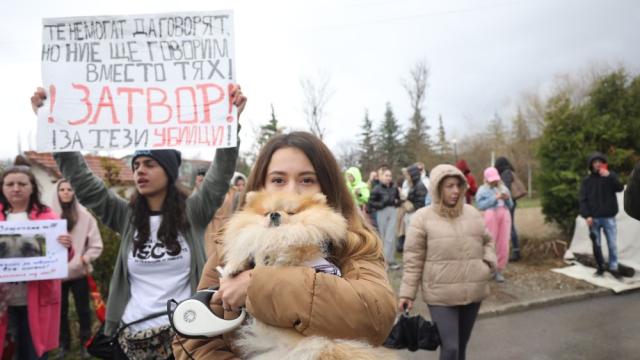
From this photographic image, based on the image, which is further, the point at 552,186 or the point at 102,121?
the point at 552,186

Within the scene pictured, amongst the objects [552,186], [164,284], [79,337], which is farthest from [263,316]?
[552,186]

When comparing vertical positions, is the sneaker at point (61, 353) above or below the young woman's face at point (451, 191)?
below

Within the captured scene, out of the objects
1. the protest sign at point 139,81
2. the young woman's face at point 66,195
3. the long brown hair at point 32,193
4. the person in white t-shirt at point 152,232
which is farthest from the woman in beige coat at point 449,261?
the young woman's face at point 66,195

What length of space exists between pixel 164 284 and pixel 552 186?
336 inches

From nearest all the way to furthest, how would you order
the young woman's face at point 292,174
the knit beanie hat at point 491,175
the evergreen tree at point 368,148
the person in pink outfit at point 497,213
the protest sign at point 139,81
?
the young woman's face at point 292,174
the protest sign at point 139,81
the person in pink outfit at point 497,213
the knit beanie hat at point 491,175
the evergreen tree at point 368,148

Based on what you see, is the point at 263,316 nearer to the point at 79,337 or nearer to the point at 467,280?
the point at 467,280

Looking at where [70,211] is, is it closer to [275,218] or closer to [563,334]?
[275,218]

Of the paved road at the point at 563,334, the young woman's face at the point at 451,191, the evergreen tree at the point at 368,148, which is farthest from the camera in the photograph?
the evergreen tree at the point at 368,148

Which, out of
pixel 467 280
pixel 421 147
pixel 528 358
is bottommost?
pixel 528 358

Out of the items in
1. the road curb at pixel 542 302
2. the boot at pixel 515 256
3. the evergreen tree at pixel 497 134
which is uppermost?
the evergreen tree at pixel 497 134

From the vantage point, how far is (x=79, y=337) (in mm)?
4695

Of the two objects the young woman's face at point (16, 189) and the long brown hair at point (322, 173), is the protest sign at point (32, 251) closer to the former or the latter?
the young woman's face at point (16, 189)

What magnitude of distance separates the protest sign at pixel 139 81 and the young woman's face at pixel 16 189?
125 cm

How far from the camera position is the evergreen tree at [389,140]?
3747 cm
